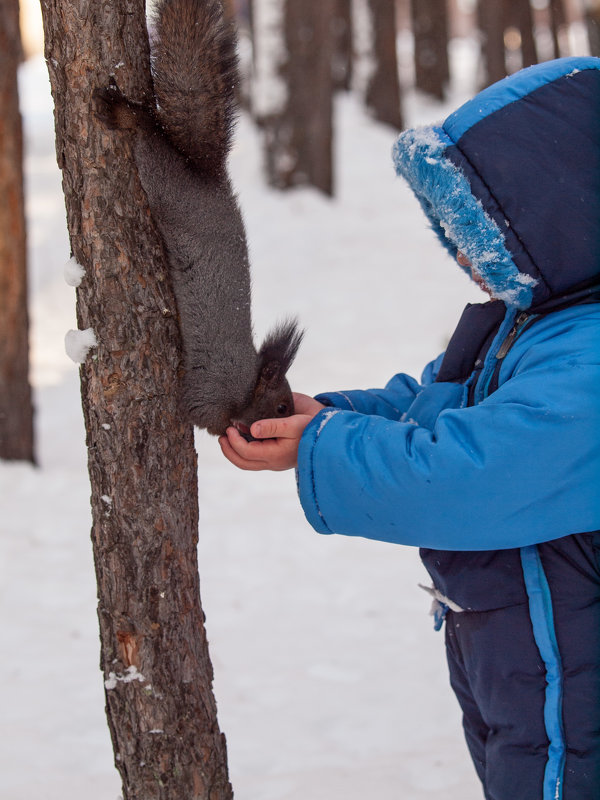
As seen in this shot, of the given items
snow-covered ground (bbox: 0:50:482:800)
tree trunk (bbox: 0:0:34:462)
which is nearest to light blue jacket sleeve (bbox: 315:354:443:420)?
snow-covered ground (bbox: 0:50:482:800)

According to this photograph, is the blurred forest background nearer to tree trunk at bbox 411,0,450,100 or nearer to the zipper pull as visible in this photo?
tree trunk at bbox 411,0,450,100

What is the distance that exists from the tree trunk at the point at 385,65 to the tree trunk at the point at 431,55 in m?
2.30

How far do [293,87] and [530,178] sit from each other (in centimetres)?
931

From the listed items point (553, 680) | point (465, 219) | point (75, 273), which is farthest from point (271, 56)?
point (553, 680)

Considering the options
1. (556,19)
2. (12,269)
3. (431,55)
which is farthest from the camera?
(431,55)

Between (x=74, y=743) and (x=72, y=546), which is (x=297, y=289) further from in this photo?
(x=74, y=743)

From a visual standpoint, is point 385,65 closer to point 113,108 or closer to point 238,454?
point 113,108

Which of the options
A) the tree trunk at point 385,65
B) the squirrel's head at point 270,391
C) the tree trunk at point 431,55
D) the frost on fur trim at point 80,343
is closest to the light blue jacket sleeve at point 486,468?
the squirrel's head at point 270,391

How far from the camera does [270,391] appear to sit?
5.76 ft

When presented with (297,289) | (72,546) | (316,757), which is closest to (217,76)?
(316,757)

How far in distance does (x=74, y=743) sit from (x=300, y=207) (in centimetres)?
827

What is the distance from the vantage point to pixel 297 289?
8.38m

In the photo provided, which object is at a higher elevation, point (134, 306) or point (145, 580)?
point (134, 306)

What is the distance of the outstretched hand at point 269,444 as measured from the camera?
1.58 meters
